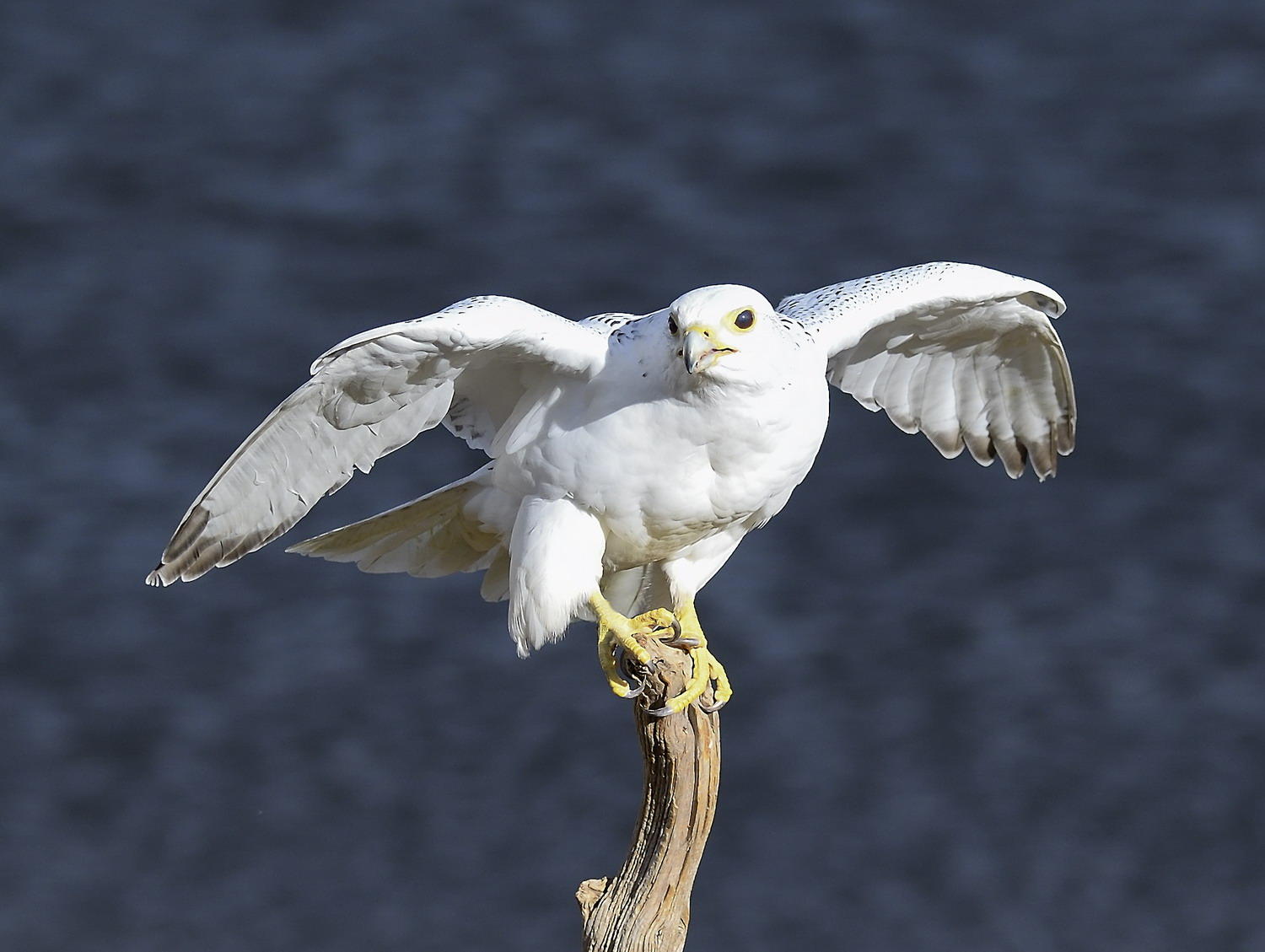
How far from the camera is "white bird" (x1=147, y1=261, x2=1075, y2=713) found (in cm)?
720

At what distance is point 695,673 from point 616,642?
314 millimetres

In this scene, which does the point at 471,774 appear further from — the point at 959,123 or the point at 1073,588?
the point at 959,123

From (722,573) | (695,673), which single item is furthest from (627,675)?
(722,573)

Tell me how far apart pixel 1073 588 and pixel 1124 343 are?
7.90 feet

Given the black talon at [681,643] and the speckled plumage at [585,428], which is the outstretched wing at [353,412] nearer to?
the speckled plumage at [585,428]

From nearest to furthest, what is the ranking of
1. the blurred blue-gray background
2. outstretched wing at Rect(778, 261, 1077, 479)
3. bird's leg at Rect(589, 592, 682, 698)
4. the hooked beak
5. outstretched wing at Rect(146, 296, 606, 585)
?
the hooked beak < outstretched wing at Rect(146, 296, 606, 585) < bird's leg at Rect(589, 592, 682, 698) < outstretched wing at Rect(778, 261, 1077, 479) < the blurred blue-gray background

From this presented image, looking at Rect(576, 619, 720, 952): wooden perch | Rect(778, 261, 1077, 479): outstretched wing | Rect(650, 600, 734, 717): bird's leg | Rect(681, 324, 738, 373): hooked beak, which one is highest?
Rect(681, 324, 738, 373): hooked beak

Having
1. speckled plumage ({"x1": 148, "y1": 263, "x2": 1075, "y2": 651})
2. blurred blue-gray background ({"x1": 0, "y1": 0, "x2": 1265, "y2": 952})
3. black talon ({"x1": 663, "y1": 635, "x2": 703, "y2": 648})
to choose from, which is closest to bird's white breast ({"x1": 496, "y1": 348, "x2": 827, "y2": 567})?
speckled plumage ({"x1": 148, "y1": 263, "x2": 1075, "y2": 651})

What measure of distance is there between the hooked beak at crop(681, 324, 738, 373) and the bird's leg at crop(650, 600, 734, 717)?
130 cm

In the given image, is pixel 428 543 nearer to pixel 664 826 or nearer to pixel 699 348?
pixel 664 826

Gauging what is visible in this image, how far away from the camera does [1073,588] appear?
14.8m

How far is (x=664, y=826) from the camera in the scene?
7.84 meters

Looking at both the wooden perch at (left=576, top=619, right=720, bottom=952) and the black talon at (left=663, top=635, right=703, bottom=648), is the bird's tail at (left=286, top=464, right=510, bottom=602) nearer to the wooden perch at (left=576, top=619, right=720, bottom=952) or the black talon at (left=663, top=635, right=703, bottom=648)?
the black talon at (left=663, top=635, right=703, bottom=648)

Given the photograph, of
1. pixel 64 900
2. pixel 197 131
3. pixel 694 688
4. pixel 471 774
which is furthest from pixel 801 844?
pixel 197 131
